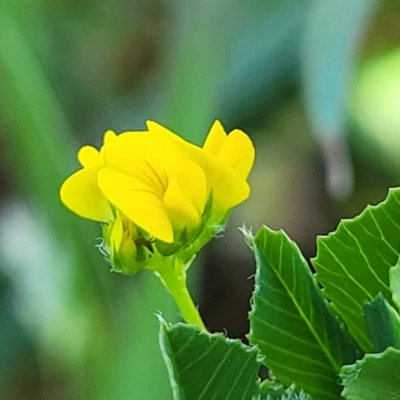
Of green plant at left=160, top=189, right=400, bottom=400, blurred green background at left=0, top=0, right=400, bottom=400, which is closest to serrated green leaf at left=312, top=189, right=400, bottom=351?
green plant at left=160, top=189, right=400, bottom=400

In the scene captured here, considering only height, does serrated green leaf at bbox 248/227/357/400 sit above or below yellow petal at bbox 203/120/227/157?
below

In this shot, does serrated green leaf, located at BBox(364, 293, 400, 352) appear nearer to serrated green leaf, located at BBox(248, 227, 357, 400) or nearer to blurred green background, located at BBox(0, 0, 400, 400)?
serrated green leaf, located at BBox(248, 227, 357, 400)

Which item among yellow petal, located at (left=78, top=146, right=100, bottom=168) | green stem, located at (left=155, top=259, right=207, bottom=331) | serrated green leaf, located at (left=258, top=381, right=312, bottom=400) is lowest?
serrated green leaf, located at (left=258, top=381, right=312, bottom=400)

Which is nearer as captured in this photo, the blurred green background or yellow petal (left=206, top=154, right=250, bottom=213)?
yellow petal (left=206, top=154, right=250, bottom=213)

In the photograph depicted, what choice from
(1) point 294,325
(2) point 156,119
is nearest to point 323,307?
(1) point 294,325

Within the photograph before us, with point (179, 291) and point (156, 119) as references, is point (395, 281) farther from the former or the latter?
point (156, 119)

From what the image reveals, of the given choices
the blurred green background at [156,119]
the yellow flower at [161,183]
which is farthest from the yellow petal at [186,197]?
the blurred green background at [156,119]
